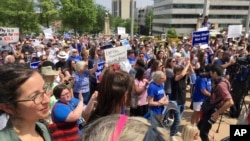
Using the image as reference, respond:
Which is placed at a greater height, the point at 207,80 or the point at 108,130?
the point at 108,130

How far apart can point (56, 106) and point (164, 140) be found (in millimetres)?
2734

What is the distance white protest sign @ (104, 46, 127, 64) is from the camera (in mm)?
6898

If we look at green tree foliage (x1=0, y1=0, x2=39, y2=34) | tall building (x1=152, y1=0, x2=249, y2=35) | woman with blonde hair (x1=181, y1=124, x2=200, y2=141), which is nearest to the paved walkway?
woman with blonde hair (x1=181, y1=124, x2=200, y2=141)

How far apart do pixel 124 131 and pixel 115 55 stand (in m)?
5.91

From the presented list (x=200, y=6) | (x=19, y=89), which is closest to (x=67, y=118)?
(x=19, y=89)

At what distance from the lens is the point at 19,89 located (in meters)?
1.93

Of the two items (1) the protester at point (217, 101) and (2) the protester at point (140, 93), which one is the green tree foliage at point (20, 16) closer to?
(2) the protester at point (140, 93)

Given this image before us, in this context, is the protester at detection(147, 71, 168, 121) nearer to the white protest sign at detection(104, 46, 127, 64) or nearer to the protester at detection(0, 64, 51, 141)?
the white protest sign at detection(104, 46, 127, 64)

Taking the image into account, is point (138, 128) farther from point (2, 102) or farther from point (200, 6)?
point (200, 6)

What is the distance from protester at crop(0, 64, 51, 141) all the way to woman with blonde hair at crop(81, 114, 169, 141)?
816 millimetres

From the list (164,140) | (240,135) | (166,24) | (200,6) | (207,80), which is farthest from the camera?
(166,24)

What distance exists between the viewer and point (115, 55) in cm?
704

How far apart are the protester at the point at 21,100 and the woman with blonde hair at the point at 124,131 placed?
816 millimetres

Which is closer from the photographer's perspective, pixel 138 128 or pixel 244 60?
pixel 138 128
